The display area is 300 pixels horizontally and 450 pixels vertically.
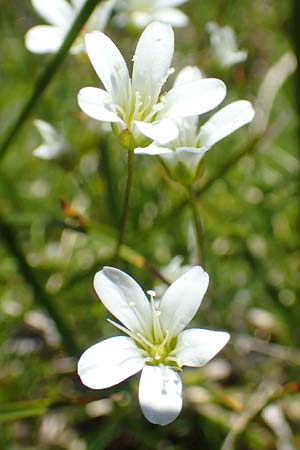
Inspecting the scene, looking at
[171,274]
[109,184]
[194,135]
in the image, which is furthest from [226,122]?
[109,184]

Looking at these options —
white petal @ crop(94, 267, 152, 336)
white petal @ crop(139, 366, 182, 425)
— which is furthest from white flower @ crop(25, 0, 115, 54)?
white petal @ crop(139, 366, 182, 425)

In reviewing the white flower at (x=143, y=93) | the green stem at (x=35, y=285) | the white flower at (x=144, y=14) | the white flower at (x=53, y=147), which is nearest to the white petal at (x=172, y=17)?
the white flower at (x=144, y=14)

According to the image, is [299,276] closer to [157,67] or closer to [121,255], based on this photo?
[121,255]

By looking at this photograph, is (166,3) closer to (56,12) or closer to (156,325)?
(56,12)

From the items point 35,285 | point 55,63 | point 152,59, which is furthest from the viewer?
point 35,285

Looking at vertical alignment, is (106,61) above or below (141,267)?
above

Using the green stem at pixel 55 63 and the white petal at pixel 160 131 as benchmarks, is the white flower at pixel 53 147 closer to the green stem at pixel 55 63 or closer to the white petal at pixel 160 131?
the green stem at pixel 55 63

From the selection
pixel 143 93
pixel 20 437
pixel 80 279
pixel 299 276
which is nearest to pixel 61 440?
pixel 20 437
